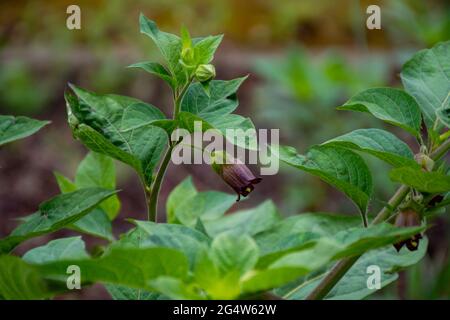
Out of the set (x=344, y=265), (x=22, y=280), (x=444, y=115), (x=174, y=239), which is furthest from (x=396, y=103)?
(x=22, y=280)

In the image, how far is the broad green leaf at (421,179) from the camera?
1.95 ft

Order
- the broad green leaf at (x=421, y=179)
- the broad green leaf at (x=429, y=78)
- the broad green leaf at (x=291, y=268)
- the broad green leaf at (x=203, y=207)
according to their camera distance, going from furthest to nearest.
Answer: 1. the broad green leaf at (x=203, y=207)
2. the broad green leaf at (x=429, y=78)
3. the broad green leaf at (x=421, y=179)
4. the broad green leaf at (x=291, y=268)

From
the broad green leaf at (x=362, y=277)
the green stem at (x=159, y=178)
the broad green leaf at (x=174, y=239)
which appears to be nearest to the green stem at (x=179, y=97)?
the green stem at (x=159, y=178)

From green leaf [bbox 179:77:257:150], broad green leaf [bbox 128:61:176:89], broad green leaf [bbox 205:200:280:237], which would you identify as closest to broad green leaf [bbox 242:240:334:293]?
green leaf [bbox 179:77:257:150]

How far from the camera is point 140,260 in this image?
51 centimetres

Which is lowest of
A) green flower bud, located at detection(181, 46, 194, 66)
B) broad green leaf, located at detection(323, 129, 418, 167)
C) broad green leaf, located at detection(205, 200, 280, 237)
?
broad green leaf, located at detection(205, 200, 280, 237)

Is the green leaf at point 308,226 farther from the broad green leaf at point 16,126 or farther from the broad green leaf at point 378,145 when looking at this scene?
the broad green leaf at point 16,126

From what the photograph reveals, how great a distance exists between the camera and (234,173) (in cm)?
74

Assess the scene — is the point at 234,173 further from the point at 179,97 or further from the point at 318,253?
→ the point at 318,253

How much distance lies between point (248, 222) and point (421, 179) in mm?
314

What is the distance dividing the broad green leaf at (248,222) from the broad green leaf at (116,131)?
0.57 ft

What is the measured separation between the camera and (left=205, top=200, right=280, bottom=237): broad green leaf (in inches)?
34.0

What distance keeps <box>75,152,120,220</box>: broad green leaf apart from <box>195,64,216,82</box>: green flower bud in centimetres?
22

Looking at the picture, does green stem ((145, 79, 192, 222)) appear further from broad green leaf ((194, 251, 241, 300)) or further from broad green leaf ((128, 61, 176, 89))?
broad green leaf ((194, 251, 241, 300))
